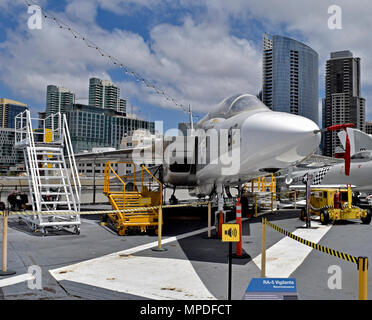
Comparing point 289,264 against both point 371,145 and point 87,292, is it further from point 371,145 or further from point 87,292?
point 371,145

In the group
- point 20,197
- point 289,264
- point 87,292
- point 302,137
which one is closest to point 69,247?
point 87,292

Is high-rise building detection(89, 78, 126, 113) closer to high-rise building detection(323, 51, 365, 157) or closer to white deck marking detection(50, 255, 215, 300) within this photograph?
high-rise building detection(323, 51, 365, 157)

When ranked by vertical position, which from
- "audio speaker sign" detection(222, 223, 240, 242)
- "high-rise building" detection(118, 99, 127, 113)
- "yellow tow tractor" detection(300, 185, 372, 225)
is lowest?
"yellow tow tractor" detection(300, 185, 372, 225)

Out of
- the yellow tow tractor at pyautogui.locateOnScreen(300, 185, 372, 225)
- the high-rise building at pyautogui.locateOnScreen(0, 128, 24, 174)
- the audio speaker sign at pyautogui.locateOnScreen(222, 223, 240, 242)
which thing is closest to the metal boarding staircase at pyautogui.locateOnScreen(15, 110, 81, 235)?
the audio speaker sign at pyautogui.locateOnScreen(222, 223, 240, 242)

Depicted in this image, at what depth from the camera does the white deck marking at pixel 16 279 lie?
17.1 feet

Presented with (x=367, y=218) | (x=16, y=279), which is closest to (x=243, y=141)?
(x=16, y=279)

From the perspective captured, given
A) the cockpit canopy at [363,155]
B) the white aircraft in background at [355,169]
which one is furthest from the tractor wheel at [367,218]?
the cockpit canopy at [363,155]

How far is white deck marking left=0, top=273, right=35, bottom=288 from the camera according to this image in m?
5.21

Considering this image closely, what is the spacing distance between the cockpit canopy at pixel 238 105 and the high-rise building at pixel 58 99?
521ft

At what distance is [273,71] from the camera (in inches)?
5133

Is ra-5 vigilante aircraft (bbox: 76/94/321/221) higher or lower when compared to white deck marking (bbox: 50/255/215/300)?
higher

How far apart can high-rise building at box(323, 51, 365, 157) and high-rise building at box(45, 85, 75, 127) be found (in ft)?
373

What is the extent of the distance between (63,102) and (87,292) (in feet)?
573

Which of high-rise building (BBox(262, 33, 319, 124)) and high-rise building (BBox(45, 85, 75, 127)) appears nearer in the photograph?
high-rise building (BBox(262, 33, 319, 124))
